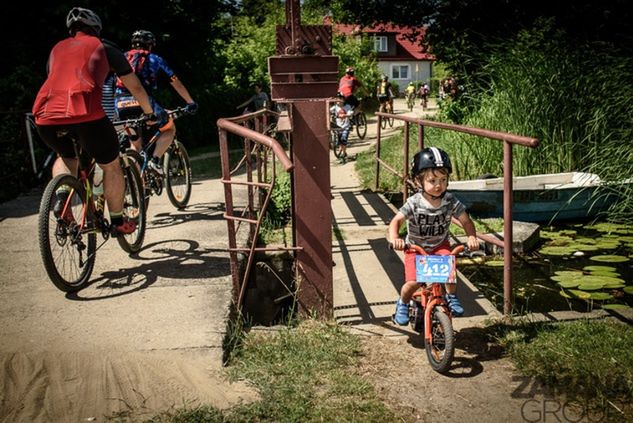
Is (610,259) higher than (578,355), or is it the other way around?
(578,355)

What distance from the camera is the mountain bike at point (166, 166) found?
6.14m

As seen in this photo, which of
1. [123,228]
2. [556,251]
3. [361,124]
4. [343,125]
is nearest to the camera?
[123,228]

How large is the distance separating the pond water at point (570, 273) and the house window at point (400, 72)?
61320 mm

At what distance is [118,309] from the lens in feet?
13.1

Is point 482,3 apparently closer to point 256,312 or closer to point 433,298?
point 256,312

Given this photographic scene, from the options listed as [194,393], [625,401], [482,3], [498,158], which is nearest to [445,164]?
[625,401]

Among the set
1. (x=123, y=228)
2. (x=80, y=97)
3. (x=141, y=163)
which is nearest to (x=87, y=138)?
(x=80, y=97)

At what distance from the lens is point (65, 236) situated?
13.9 feet

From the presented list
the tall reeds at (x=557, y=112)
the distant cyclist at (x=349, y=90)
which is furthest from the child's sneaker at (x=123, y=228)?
the distant cyclist at (x=349, y=90)

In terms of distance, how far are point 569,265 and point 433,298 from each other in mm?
2809

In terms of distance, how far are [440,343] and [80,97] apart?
2.93m

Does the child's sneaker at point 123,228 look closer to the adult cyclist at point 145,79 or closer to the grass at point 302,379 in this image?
the grass at point 302,379

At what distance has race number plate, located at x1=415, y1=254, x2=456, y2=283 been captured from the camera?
3.34m

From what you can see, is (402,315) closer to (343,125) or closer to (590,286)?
(590,286)
